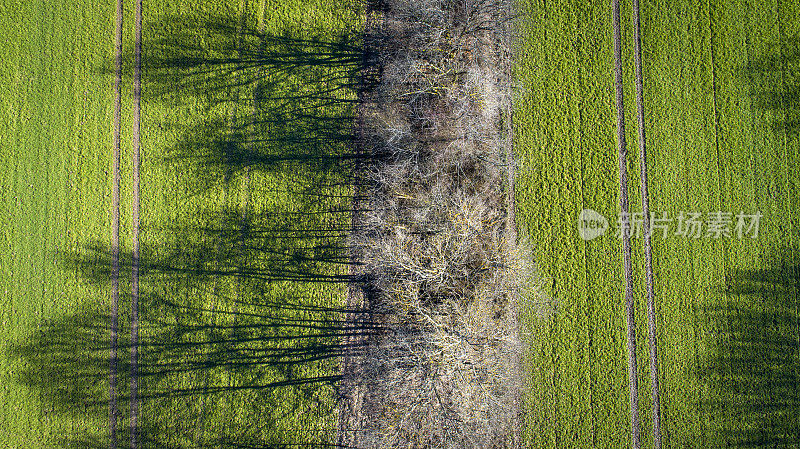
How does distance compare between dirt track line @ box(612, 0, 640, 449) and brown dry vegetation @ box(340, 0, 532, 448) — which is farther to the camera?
dirt track line @ box(612, 0, 640, 449)

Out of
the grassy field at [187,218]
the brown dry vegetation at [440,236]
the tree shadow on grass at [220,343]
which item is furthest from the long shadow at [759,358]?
the grassy field at [187,218]

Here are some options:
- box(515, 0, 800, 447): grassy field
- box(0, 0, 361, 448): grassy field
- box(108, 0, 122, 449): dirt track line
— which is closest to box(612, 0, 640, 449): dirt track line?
box(515, 0, 800, 447): grassy field

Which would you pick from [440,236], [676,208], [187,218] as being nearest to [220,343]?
[187,218]

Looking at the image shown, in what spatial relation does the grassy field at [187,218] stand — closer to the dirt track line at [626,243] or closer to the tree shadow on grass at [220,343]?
the tree shadow on grass at [220,343]

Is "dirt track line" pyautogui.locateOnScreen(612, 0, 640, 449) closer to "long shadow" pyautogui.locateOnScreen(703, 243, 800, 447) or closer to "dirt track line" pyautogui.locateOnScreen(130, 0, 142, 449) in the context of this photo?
"long shadow" pyautogui.locateOnScreen(703, 243, 800, 447)

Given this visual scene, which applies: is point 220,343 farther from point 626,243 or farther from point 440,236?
point 626,243

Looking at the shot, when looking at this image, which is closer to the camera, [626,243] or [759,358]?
[759,358]
